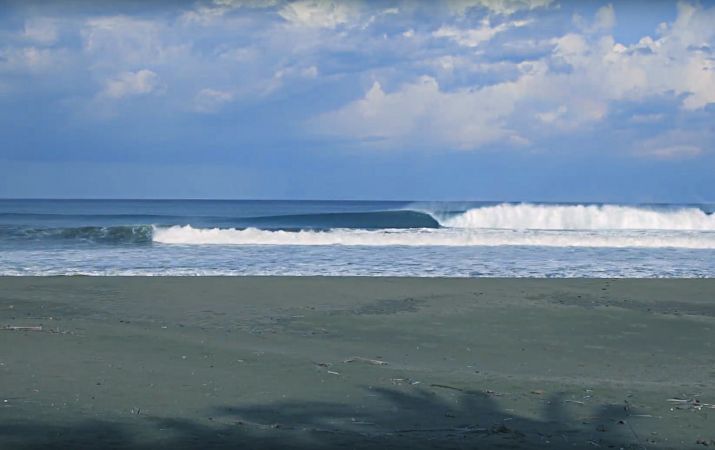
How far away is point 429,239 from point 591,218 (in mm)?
13467

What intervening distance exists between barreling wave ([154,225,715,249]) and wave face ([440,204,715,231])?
7.23 metres

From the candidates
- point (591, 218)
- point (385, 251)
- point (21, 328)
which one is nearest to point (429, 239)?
point (385, 251)

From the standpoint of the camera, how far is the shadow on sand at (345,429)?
4418 millimetres

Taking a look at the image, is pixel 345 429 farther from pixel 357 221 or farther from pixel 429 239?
pixel 357 221

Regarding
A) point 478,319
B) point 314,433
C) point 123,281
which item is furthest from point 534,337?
point 123,281

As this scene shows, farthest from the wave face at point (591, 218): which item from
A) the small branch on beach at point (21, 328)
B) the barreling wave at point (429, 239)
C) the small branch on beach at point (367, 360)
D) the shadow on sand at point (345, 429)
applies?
the shadow on sand at point (345, 429)

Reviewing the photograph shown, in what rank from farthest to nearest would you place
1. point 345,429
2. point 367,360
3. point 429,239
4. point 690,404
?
1. point 429,239
2. point 367,360
3. point 690,404
4. point 345,429

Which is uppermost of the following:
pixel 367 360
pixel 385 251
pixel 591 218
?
pixel 591 218

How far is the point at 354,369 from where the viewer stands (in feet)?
21.8

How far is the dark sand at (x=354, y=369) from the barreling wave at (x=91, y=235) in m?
15.3

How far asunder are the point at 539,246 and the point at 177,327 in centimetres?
1689

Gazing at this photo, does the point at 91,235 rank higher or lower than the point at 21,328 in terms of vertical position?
higher

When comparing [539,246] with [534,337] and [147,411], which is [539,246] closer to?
[534,337]

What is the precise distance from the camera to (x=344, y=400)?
5.52m
